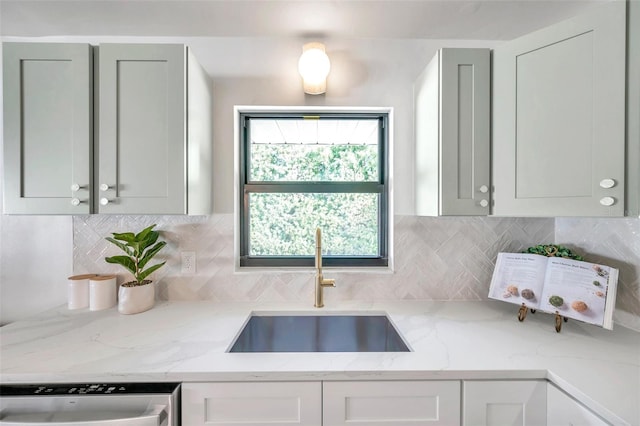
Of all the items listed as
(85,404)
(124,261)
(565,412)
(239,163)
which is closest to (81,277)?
(124,261)

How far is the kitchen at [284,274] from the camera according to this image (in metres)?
1.55

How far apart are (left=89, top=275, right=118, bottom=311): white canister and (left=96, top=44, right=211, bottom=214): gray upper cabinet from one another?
467mm

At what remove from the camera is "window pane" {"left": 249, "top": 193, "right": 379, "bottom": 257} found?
174 cm

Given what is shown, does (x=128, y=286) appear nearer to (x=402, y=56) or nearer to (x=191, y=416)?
(x=191, y=416)

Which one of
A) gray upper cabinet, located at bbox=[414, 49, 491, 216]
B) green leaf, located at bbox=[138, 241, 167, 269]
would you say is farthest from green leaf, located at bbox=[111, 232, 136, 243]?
gray upper cabinet, located at bbox=[414, 49, 491, 216]

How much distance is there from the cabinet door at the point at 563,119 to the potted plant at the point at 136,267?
1.69 metres

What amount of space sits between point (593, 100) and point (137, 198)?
1.87 m

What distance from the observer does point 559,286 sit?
47.7 inches

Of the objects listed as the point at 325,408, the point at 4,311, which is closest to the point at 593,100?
the point at 325,408

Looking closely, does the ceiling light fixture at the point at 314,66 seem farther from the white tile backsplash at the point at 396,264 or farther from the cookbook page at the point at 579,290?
the cookbook page at the point at 579,290

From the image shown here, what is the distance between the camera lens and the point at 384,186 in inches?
67.2

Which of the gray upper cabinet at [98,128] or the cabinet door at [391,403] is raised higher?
the gray upper cabinet at [98,128]

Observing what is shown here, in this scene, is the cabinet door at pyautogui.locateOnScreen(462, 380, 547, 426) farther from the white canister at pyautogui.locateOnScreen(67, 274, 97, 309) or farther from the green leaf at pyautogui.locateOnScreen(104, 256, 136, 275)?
the white canister at pyautogui.locateOnScreen(67, 274, 97, 309)

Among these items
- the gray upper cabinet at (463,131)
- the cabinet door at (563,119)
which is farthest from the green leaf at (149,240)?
the cabinet door at (563,119)
